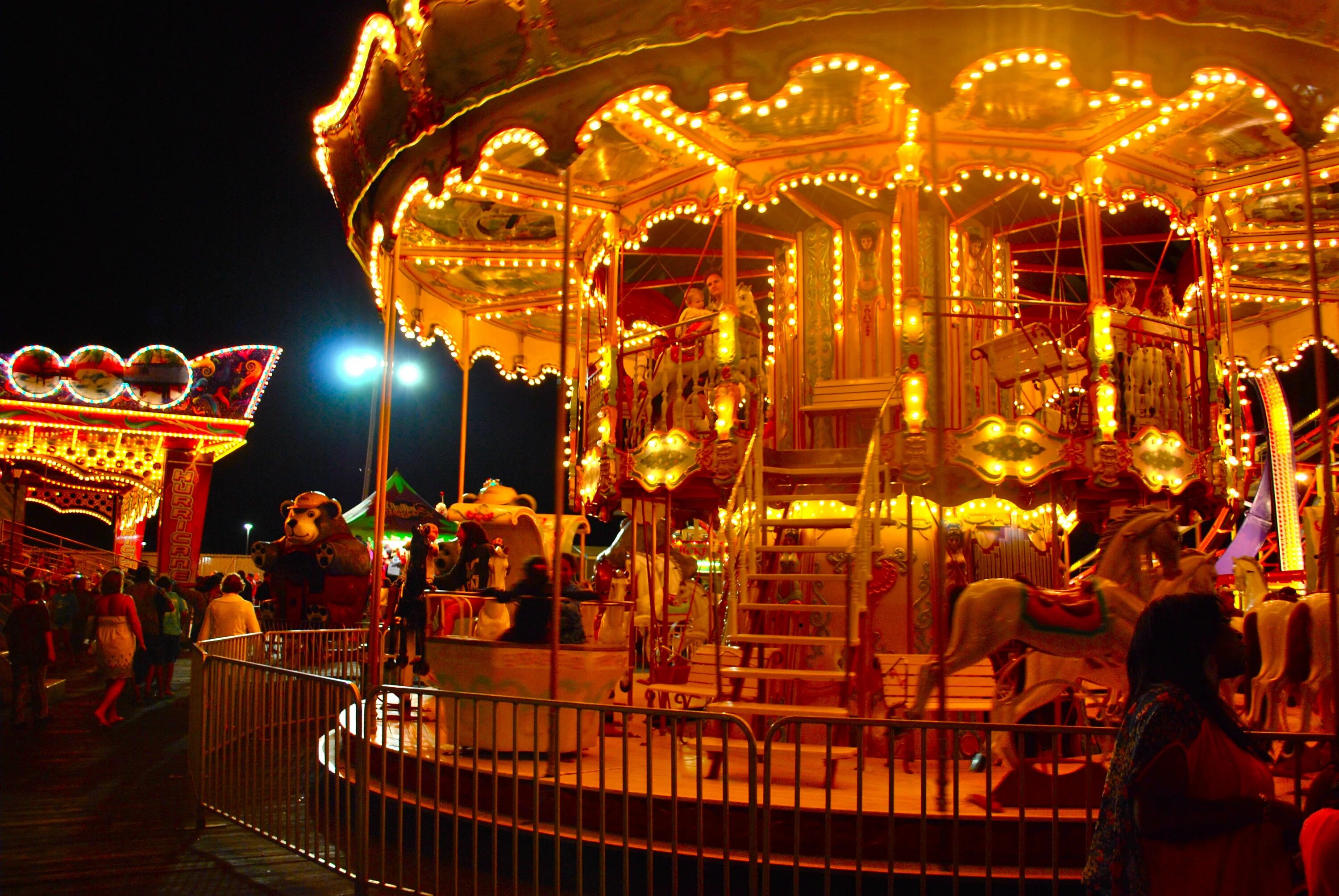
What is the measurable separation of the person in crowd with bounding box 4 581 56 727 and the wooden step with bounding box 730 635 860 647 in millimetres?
8239

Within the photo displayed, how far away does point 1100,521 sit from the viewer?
436 inches

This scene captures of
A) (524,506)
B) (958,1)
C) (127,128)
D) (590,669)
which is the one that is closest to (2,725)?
(524,506)

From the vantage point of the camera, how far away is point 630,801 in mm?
5797

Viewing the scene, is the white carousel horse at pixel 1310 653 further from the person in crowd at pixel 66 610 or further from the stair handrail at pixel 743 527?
the person in crowd at pixel 66 610

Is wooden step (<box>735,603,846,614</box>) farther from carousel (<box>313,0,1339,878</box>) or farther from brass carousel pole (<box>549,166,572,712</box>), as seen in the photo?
brass carousel pole (<box>549,166,572,712</box>)

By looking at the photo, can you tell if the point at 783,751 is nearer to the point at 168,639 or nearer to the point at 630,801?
the point at 630,801

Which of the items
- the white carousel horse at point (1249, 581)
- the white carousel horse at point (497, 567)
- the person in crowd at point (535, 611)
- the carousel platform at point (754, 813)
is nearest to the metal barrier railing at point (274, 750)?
the carousel platform at point (754, 813)

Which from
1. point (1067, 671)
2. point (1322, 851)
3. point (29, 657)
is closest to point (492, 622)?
point (1067, 671)

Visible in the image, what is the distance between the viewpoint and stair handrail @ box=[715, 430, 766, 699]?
839 centimetres

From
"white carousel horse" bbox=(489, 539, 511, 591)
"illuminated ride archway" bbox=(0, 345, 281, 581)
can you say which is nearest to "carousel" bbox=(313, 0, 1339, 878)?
"white carousel horse" bbox=(489, 539, 511, 591)

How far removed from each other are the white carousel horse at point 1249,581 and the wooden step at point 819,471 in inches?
201

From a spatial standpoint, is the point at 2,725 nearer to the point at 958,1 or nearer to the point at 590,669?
the point at 590,669

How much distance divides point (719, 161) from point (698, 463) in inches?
110

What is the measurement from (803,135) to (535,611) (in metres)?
4.76
